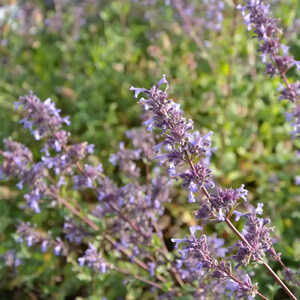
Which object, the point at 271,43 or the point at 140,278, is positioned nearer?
the point at 271,43

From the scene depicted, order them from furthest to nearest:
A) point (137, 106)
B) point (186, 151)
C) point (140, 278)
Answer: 1. point (137, 106)
2. point (140, 278)
3. point (186, 151)

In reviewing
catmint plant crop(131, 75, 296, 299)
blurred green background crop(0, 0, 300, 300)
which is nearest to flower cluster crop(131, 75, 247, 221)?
catmint plant crop(131, 75, 296, 299)

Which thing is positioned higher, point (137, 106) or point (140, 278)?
point (137, 106)

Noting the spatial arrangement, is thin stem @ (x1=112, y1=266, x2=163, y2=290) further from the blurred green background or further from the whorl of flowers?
the whorl of flowers

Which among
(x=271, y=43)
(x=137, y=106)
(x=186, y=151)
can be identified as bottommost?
(x=186, y=151)

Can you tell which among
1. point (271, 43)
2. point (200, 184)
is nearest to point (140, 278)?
point (200, 184)

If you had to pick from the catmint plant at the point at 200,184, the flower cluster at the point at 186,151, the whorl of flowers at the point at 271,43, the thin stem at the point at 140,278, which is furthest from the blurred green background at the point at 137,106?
the flower cluster at the point at 186,151

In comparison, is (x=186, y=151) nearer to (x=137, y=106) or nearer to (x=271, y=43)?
(x=271, y=43)

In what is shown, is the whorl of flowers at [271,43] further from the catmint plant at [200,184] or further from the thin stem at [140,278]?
the thin stem at [140,278]

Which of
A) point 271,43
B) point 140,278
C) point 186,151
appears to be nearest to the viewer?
point 186,151

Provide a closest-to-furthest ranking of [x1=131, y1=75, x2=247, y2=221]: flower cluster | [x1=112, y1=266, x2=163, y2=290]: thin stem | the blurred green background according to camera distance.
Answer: [x1=131, y1=75, x2=247, y2=221]: flower cluster, [x1=112, y1=266, x2=163, y2=290]: thin stem, the blurred green background
